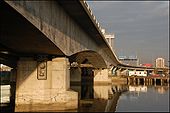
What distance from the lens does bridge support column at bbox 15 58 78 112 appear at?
84.4 feet

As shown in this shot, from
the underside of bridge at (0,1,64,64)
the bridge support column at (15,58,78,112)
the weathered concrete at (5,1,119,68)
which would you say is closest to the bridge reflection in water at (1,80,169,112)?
the bridge support column at (15,58,78,112)

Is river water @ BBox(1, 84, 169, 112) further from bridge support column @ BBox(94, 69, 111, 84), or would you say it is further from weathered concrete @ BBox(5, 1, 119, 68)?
bridge support column @ BBox(94, 69, 111, 84)

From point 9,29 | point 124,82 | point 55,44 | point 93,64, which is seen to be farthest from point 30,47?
point 124,82

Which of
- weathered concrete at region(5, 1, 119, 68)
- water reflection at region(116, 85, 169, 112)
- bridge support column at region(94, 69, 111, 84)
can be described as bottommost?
water reflection at region(116, 85, 169, 112)

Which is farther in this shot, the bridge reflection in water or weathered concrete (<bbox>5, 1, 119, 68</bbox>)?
the bridge reflection in water

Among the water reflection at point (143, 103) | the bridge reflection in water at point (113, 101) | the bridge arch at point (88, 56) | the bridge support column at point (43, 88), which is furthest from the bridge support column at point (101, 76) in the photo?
the bridge support column at point (43, 88)

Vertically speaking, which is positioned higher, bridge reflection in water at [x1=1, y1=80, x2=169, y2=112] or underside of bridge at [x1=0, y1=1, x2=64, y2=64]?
underside of bridge at [x1=0, y1=1, x2=64, y2=64]

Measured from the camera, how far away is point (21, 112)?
24891 mm

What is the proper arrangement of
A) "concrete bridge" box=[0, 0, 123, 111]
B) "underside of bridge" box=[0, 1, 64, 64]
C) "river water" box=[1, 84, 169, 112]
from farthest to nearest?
"river water" box=[1, 84, 169, 112], "concrete bridge" box=[0, 0, 123, 111], "underside of bridge" box=[0, 1, 64, 64]

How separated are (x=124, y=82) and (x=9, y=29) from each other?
3131 inches

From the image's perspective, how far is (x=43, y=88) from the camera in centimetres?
2598

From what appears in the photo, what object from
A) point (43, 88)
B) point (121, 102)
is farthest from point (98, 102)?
point (43, 88)

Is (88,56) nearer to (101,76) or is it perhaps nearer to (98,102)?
(98,102)

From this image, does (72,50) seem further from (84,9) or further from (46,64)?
(84,9)
